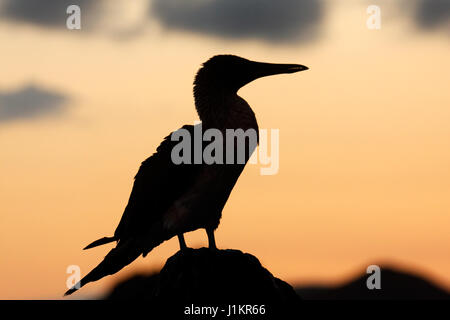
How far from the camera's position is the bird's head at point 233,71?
9602mm

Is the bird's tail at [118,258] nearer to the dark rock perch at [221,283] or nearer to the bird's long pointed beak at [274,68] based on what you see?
the dark rock perch at [221,283]

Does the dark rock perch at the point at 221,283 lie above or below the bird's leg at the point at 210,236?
below

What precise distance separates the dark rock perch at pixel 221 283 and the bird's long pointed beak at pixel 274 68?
2945mm

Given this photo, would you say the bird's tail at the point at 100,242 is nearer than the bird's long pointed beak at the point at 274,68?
Yes

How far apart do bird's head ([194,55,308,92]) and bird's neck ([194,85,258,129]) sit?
110mm

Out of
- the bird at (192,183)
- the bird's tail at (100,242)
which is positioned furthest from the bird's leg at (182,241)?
the bird's tail at (100,242)

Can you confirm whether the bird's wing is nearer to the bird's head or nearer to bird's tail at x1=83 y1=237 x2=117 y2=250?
bird's tail at x1=83 y1=237 x2=117 y2=250

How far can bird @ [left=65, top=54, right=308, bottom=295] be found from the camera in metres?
8.85

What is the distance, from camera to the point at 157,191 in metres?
9.15

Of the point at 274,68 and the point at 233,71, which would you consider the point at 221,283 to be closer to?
the point at 233,71
